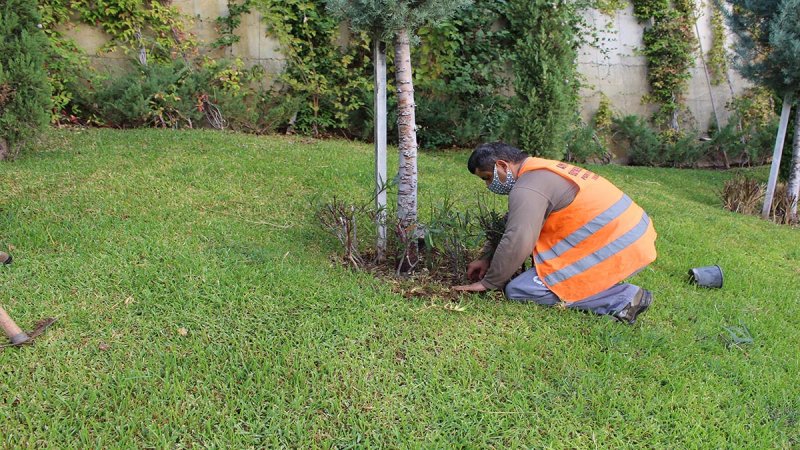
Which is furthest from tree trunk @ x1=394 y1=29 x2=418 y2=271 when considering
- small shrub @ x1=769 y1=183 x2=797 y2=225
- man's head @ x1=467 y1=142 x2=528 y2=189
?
small shrub @ x1=769 y1=183 x2=797 y2=225

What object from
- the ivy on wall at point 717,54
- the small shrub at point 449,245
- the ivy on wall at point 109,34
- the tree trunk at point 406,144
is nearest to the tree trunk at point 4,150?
the ivy on wall at point 109,34

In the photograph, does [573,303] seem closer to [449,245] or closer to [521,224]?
[521,224]

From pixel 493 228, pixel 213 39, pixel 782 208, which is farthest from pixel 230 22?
pixel 782 208

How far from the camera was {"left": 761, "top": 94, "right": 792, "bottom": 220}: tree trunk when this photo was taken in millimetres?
6071

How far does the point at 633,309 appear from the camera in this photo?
3059 mm

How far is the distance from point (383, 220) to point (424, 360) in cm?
113

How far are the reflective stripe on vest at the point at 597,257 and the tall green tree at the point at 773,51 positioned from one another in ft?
13.7

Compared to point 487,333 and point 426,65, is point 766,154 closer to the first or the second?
point 426,65

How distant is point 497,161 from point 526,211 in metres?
0.39

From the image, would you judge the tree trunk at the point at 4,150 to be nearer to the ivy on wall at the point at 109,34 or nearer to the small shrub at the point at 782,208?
the ivy on wall at the point at 109,34

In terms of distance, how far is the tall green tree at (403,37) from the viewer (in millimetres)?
3074

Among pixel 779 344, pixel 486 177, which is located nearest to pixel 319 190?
pixel 486 177

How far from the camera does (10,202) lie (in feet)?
12.8

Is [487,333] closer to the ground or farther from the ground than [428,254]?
closer to the ground
